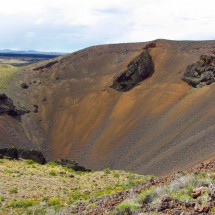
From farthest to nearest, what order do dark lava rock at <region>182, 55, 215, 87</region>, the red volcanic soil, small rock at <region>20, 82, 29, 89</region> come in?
small rock at <region>20, 82, 29, 89</region>
dark lava rock at <region>182, 55, 215, 87</region>
the red volcanic soil

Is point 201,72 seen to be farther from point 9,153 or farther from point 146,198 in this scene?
point 146,198

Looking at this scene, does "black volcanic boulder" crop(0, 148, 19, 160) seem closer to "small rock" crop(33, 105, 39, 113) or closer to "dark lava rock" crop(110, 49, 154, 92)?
"small rock" crop(33, 105, 39, 113)

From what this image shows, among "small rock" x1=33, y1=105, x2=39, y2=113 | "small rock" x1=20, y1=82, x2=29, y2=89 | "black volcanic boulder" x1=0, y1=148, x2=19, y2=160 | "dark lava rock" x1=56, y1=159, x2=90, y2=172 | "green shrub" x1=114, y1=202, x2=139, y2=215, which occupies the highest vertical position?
"green shrub" x1=114, y1=202, x2=139, y2=215

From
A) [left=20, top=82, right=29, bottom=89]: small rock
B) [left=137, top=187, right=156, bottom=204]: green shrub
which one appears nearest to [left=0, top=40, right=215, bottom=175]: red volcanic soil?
[left=20, top=82, right=29, bottom=89]: small rock

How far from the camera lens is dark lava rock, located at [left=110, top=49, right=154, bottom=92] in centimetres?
7117

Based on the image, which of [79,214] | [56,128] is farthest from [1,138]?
[79,214]

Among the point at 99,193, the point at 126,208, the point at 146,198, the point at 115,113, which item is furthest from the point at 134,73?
the point at 126,208

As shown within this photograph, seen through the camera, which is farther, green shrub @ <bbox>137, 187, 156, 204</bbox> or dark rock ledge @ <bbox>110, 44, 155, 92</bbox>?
dark rock ledge @ <bbox>110, 44, 155, 92</bbox>

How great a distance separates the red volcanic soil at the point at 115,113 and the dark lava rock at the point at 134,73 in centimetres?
122

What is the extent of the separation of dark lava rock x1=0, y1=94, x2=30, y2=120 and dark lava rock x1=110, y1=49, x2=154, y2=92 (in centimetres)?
1648

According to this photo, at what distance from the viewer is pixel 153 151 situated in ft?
162

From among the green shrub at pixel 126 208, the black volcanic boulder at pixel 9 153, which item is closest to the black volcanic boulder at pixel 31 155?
the black volcanic boulder at pixel 9 153

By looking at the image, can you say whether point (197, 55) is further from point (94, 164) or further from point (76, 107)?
point (94, 164)

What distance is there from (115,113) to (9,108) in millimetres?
16685
